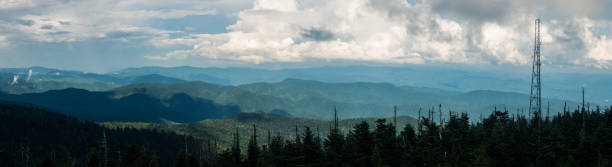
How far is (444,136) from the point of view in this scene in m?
68.9

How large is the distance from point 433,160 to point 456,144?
32.7ft

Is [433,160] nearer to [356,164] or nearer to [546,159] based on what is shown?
[356,164]

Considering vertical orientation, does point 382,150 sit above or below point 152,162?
above

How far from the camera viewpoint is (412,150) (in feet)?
190

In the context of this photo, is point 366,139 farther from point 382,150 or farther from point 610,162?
point 610,162

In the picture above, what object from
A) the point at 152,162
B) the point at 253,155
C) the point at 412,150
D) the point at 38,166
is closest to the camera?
the point at 412,150

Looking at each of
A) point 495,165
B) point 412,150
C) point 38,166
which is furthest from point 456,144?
point 38,166

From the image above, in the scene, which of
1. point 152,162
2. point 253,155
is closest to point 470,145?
point 253,155

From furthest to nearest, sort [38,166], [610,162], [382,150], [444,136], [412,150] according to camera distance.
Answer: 1. [38,166]
2. [444,136]
3. [382,150]
4. [412,150]
5. [610,162]

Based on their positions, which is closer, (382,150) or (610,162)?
(610,162)

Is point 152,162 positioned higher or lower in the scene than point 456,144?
lower

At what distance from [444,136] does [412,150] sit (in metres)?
13.7

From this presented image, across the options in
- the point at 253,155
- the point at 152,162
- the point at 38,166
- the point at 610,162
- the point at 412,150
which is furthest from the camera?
the point at 38,166

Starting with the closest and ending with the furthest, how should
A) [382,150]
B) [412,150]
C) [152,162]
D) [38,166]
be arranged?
[412,150], [382,150], [152,162], [38,166]
